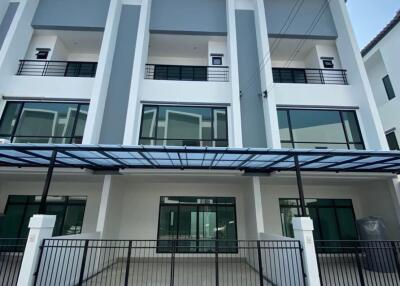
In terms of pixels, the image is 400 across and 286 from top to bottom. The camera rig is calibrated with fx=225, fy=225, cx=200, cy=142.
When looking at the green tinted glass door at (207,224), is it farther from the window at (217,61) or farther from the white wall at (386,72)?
the white wall at (386,72)

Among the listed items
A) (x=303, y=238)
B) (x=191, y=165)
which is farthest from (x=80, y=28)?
(x=303, y=238)

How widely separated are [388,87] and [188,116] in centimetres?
1021

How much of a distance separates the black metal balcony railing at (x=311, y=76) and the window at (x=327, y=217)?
5002mm

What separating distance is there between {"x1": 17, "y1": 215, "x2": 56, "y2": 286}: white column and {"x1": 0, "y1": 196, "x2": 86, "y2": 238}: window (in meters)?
4.23

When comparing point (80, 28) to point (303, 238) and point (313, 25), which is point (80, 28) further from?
point (303, 238)

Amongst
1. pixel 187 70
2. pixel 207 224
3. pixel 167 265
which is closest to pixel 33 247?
pixel 167 265

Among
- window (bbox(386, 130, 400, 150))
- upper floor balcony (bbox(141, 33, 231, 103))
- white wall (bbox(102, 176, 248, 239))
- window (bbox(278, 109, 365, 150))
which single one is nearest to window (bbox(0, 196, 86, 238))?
white wall (bbox(102, 176, 248, 239))

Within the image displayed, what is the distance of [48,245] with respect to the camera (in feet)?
16.1

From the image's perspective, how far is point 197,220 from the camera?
30.5 feet

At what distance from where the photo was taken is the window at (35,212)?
349 inches

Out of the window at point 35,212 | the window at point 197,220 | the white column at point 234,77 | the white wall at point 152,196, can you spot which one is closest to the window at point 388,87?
the white column at point 234,77

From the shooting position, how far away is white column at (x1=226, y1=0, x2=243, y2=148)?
763cm

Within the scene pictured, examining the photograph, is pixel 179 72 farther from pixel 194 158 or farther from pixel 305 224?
pixel 305 224

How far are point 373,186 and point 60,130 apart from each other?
1161 centimetres
